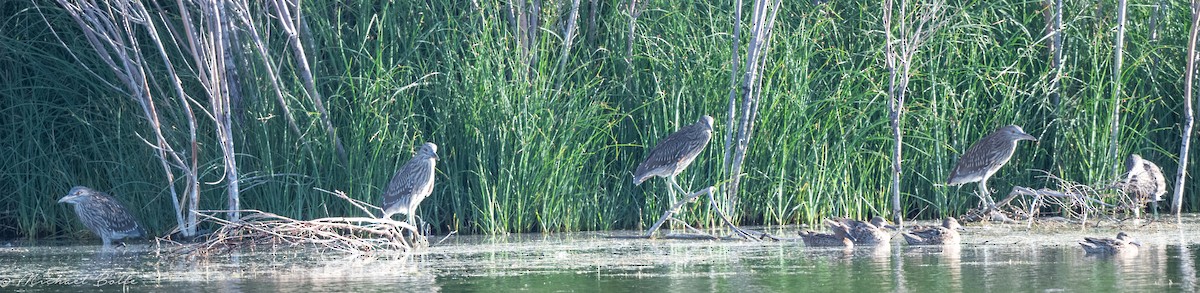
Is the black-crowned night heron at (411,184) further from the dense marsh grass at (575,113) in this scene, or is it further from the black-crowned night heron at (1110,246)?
the black-crowned night heron at (1110,246)

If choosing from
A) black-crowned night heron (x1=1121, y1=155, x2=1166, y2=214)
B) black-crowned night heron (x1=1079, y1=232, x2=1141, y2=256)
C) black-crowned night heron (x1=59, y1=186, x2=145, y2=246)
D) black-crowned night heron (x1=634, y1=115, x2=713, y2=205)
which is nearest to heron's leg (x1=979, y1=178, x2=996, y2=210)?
black-crowned night heron (x1=1121, y1=155, x2=1166, y2=214)

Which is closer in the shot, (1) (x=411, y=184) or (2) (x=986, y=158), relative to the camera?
(1) (x=411, y=184)

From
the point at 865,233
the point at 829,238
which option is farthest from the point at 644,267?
the point at 865,233

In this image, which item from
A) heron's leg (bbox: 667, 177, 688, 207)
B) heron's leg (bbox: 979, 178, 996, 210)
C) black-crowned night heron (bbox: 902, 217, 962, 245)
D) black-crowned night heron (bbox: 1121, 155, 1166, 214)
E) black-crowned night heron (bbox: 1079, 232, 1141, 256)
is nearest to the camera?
black-crowned night heron (bbox: 1079, 232, 1141, 256)

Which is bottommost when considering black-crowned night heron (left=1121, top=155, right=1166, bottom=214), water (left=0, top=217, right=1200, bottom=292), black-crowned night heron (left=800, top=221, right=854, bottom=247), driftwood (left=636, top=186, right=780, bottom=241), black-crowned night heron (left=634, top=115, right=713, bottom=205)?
water (left=0, top=217, right=1200, bottom=292)

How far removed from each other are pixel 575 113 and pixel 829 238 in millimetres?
2294

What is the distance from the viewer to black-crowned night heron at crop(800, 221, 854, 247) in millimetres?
10414

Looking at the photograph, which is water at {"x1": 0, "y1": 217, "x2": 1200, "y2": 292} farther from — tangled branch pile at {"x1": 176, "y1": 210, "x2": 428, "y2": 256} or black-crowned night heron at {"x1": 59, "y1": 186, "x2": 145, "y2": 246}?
black-crowned night heron at {"x1": 59, "y1": 186, "x2": 145, "y2": 246}

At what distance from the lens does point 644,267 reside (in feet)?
29.9

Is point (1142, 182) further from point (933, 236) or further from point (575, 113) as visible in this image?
point (575, 113)

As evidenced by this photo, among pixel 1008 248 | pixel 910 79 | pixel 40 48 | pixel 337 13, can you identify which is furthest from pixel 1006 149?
pixel 40 48

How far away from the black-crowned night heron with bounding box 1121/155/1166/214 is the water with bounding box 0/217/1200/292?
2.75 feet

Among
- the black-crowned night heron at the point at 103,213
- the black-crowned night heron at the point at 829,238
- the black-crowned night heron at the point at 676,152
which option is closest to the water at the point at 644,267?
the black-crowned night heron at the point at 829,238

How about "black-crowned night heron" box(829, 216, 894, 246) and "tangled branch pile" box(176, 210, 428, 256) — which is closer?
"tangled branch pile" box(176, 210, 428, 256)
